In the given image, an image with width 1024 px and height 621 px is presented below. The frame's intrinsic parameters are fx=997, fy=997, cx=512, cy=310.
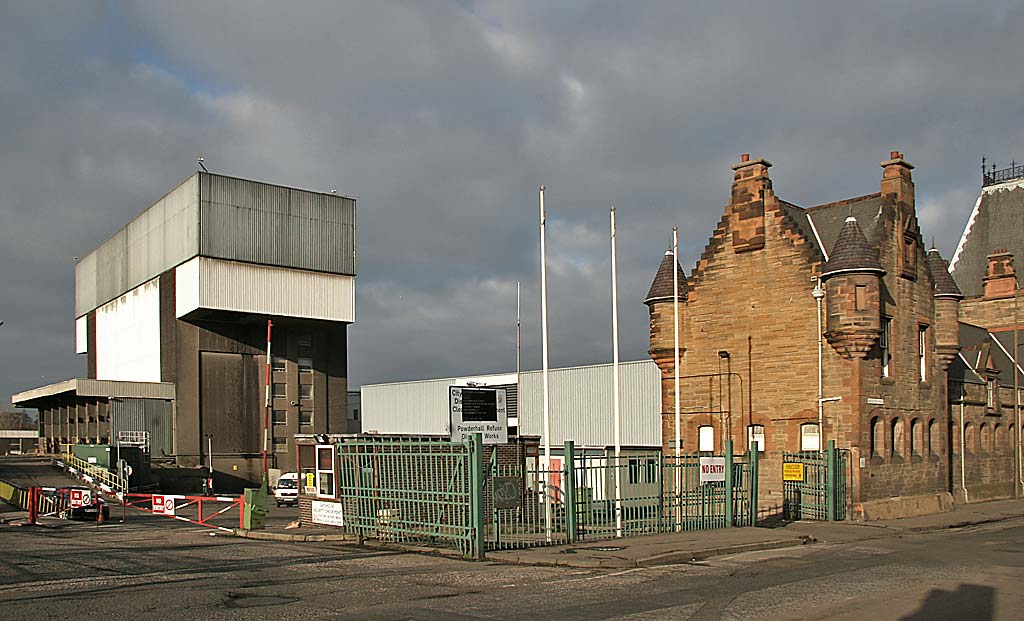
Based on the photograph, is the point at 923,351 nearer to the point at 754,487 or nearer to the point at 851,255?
the point at 851,255

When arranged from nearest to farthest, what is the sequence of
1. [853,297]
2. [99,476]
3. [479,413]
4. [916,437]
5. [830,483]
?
[479,413] < [830,483] < [853,297] < [916,437] < [99,476]

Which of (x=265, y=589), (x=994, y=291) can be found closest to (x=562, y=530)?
(x=265, y=589)

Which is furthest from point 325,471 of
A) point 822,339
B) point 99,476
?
point 99,476

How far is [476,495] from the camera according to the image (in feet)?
66.4

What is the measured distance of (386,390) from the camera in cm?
8981

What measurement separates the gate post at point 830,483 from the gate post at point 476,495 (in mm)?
16147

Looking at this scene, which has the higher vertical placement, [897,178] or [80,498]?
[897,178]

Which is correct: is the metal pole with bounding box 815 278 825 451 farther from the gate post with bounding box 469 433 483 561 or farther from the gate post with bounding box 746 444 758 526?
the gate post with bounding box 469 433 483 561

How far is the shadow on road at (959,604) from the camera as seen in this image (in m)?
13.1

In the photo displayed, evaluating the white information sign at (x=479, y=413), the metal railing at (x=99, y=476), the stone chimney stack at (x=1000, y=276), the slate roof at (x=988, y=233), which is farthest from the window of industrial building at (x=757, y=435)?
the slate roof at (x=988, y=233)

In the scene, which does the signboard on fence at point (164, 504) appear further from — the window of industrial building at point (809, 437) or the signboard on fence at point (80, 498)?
the window of industrial building at point (809, 437)

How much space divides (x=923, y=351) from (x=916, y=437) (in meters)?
3.47

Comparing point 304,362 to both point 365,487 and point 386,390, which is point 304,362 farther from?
point 365,487

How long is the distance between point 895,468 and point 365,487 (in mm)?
21976
